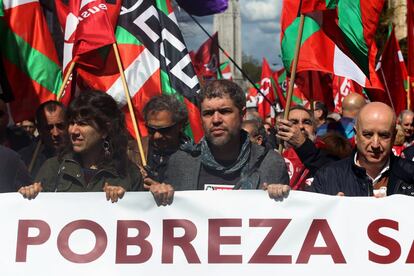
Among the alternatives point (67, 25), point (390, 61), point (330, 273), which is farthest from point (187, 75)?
point (390, 61)

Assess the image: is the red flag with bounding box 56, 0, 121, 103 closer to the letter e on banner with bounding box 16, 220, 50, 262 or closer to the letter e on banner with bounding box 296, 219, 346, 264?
the letter e on banner with bounding box 16, 220, 50, 262

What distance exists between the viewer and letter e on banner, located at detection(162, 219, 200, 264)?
4785 mm

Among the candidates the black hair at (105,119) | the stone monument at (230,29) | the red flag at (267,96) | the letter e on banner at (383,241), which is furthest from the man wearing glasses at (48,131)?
the stone monument at (230,29)

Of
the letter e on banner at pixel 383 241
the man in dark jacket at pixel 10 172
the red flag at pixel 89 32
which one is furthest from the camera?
the red flag at pixel 89 32

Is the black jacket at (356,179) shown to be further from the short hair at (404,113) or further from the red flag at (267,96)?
the red flag at (267,96)

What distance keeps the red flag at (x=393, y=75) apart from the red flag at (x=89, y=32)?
2.89 m

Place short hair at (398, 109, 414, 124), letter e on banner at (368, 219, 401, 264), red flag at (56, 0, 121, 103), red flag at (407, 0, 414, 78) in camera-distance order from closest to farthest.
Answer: letter e on banner at (368, 219, 401, 264) < red flag at (56, 0, 121, 103) < red flag at (407, 0, 414, 78) < short hair at (398, 109, 414, 124)

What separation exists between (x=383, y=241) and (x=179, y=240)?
101 centimetres

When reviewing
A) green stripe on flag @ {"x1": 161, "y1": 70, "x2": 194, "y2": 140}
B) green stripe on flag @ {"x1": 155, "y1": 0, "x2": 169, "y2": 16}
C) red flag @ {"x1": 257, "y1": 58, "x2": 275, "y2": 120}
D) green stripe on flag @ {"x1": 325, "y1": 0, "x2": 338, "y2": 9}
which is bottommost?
red flag @ {"x1": 257, "y1": 58, "x2": 275, "y2": 120}

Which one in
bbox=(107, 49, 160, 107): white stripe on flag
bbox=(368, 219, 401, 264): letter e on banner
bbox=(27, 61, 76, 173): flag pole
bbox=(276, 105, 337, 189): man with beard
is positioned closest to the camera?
bbox=(368, 219, 401, 264): letter e on banner

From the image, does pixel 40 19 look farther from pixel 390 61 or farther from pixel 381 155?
pixel 390 61

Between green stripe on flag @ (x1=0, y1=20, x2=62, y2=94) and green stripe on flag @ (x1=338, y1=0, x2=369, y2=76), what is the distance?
220 cm

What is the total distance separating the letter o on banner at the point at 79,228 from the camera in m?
4.81

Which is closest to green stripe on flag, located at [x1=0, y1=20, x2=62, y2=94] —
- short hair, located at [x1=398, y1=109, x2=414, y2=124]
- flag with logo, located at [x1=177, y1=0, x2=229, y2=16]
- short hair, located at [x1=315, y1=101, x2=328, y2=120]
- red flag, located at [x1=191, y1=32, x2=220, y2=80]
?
flag with logo, located at [x1=177, y1=0, x2=229, y2=16]
